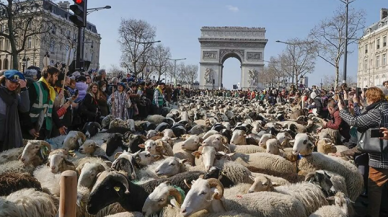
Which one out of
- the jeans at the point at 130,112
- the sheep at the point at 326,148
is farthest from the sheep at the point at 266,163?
the jeans at the point at 130,112

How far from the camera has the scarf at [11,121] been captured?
484 cm

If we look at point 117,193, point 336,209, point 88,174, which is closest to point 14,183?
point 88,174

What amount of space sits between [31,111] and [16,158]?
1.01 meters

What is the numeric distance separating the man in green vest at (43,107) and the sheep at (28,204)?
2.57 metres

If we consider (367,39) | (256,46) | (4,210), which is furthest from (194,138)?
(367,39)

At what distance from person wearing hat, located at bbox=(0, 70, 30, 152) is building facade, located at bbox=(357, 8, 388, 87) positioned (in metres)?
61.0

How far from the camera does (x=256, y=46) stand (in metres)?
67.0

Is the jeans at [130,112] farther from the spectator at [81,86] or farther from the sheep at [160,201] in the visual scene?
the sheep at [160,201]

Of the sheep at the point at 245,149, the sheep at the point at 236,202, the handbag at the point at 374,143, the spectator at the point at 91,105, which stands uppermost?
the spectator at the point at 91,105

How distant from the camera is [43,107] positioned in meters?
5.81

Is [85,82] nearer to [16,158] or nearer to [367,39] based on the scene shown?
[16,158]

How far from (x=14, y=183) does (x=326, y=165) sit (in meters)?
4.31

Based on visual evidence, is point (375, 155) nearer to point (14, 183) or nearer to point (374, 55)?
point (14, 183)

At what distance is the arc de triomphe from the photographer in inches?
2631
